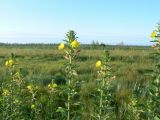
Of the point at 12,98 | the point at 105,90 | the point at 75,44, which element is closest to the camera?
the point at 75,44

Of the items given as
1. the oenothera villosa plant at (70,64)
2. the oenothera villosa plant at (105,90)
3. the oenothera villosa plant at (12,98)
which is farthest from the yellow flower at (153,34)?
the oenothera villosa plant at (12,98)

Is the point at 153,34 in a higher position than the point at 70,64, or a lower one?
higher

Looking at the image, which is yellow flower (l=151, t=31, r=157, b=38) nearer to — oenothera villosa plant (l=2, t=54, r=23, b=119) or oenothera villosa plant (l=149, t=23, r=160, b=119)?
oenothera villosa plant (l=149, t=23, r=160, b=119)

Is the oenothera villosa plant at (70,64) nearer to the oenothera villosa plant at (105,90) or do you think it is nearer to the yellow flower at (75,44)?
the yellow flower at (75,44)

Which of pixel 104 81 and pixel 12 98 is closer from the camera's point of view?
pixel 104 81

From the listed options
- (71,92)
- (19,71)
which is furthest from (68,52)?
(19,71)

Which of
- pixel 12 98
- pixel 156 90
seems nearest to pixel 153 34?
pixel 156 90

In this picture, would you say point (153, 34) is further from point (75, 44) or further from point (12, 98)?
point (12, 98)

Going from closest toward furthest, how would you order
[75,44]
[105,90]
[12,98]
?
[75,44]
[105,90]
[12,98]

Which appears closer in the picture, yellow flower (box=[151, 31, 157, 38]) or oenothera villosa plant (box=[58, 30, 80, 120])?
oenothera villosa plant (box=[58, 30, 80, 120])

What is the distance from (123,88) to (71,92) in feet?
19.3

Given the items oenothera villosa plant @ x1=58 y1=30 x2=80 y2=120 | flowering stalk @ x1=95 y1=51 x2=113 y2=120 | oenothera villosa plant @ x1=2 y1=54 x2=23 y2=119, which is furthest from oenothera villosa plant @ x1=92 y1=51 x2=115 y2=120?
oenothera villosa plant @ x1=2 y1=54 x2=23 y2=119

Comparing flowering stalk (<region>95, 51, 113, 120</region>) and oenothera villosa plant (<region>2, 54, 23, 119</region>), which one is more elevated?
flowering stalk (<region>95, 51, 113, 120</region>)

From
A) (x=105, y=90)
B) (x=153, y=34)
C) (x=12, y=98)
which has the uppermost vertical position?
(x=153, y=34)
